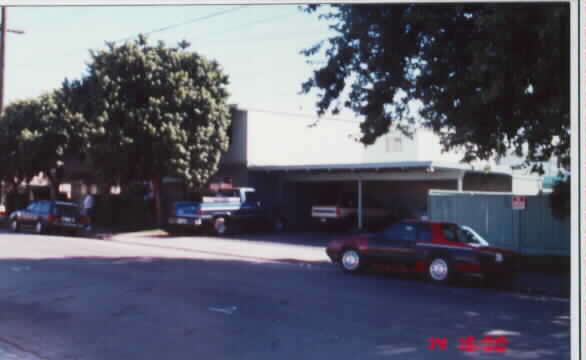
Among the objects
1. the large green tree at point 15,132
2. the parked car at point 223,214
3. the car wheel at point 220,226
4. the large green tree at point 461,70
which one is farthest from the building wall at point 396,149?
the large green tree at point 461,70

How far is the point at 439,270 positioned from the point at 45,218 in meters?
17.5

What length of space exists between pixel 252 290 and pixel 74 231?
16.9 metres

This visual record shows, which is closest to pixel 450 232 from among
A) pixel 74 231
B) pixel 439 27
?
pixel 439 27

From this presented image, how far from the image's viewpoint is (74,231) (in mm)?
26000

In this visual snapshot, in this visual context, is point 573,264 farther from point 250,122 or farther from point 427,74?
point 250,122

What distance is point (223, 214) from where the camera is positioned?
26.6 m

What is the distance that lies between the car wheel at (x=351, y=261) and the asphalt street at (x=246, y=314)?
0.31 meters

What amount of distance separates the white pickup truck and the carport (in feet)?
1.47

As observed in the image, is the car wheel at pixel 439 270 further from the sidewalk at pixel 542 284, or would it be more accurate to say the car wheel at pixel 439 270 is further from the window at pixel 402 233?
the sidewalk at pixel 542 284

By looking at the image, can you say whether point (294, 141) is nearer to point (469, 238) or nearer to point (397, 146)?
point (397, 146)

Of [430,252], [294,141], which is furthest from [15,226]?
[430,252]

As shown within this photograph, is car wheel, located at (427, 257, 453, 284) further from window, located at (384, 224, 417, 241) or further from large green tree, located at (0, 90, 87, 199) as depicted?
large green tree, located at (0, 90, 87, 199)

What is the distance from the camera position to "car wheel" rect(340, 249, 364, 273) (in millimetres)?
14766

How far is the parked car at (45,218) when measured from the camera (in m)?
24.7
